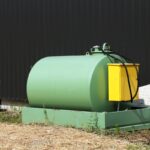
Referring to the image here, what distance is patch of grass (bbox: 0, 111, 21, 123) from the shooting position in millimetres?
11530

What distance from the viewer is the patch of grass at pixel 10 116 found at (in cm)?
1153

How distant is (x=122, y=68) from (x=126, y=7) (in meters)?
2.24

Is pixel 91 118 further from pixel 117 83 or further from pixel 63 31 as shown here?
pixel 63 31

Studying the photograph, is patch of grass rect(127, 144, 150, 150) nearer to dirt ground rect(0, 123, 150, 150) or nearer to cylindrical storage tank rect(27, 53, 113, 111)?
dirt ground rect(0, 123, 150, 150)

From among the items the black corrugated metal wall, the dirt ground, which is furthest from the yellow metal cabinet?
the black corrugated metal wall

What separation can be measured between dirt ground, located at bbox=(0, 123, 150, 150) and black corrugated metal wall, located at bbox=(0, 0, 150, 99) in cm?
279

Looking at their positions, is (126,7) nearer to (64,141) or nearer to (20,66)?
(20,66)

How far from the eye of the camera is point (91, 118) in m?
9.30

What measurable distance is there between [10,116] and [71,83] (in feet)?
10.4

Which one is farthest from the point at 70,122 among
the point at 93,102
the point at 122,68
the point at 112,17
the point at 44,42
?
the point at 44,42

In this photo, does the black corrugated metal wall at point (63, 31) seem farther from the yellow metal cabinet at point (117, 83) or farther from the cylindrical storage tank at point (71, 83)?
the cylindrical storage tank at point (71, 83)

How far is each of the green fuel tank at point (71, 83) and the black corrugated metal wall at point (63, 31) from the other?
165cm

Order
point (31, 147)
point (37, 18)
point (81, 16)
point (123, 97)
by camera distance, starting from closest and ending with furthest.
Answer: point (31, 147) < point (123, 97) < point (81, 16) < point (37, 18)

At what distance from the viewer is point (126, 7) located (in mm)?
11438
